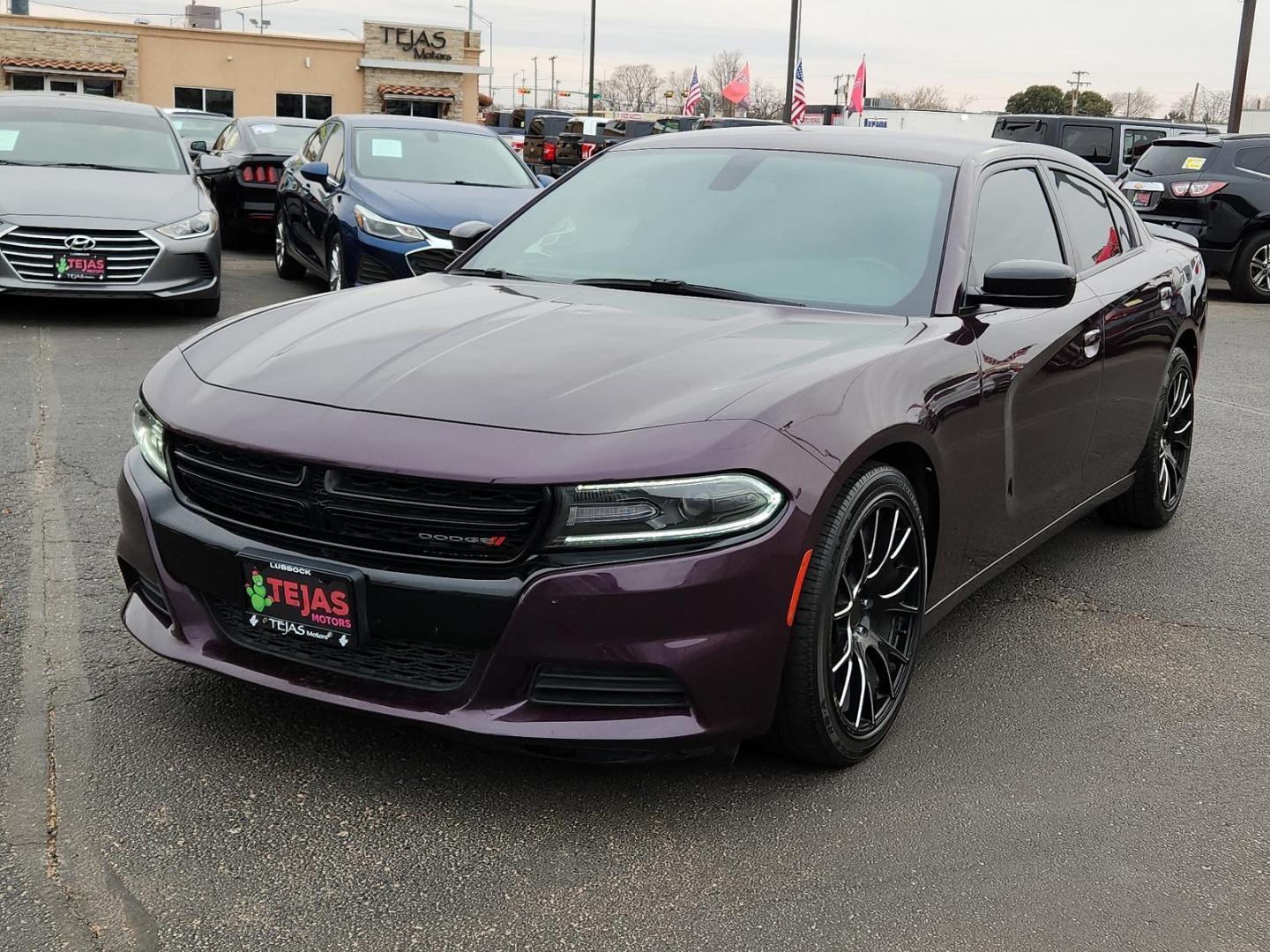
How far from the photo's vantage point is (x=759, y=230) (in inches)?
159

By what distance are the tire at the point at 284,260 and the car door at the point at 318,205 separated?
36.7 inches

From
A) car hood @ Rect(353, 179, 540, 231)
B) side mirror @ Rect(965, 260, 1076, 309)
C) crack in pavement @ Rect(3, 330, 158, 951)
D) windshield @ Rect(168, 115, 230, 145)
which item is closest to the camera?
crack in pavement @ Rect(3, 330, 158, 951)

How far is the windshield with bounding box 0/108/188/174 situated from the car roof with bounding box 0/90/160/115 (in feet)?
0.32

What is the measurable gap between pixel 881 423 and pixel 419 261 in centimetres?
662

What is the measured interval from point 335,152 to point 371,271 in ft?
6.70

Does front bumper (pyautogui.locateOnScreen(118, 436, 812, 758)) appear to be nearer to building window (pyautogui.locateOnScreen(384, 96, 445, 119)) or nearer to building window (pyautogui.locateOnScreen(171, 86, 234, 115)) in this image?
building window (pyautogui.locateOnScreen(171, 86, 234, 115))

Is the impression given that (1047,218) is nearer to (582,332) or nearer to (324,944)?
(582,332)

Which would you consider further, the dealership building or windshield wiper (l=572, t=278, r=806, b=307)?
the dealership building

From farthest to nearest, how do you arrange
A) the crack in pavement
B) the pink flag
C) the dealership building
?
the dealership building < the pink flag < the crack in pavement

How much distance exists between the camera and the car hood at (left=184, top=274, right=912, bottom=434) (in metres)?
2.91

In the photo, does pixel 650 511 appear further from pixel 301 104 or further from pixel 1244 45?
pixel 301 104

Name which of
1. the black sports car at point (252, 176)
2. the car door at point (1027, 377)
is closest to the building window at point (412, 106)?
the black sports car at point (252, 176)

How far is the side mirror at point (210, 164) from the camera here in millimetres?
11984

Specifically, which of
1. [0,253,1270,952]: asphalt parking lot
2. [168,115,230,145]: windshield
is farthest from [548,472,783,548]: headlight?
[168,115,230,145]: windshield
